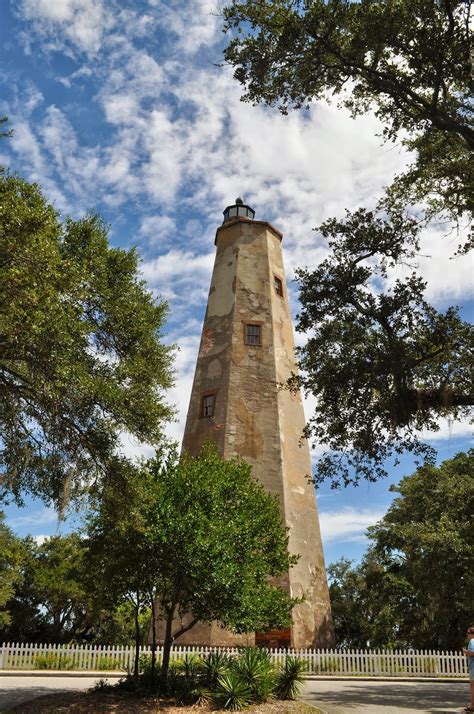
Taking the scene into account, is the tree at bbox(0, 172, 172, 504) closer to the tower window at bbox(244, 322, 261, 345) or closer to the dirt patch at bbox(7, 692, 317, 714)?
the dirt patch at bbox(7, 692, 317, 714)

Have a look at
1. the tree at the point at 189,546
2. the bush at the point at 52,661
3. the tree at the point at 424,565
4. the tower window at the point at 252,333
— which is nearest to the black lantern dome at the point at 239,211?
the tower window at the point at 252,333

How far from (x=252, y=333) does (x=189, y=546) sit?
48.7 feet

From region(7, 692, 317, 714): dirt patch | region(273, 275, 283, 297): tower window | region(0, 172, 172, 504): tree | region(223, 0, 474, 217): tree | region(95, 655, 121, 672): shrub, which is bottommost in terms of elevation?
region(95, 655, 121, 672): shrub

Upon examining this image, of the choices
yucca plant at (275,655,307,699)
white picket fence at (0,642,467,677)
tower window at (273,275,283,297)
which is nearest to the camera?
yucca plant at (275,655,307,699)

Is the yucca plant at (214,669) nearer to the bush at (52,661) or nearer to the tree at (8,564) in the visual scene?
the bush at (52,661)

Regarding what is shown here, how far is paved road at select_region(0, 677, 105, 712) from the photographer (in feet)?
43.7

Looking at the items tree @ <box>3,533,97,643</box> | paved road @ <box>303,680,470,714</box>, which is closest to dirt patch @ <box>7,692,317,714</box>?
paved road @ <box>303,680,470,714</box>

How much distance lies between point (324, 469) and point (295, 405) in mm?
11986

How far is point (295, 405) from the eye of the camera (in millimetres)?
27000

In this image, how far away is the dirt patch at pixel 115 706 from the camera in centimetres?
1179

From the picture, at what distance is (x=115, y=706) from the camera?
41.3 ft

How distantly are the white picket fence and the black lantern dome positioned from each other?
20676 millimetres

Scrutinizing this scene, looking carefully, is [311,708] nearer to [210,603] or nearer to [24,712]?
[210,603]

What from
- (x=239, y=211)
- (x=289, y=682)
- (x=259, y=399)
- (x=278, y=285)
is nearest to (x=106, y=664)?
(x=289, y=682)
